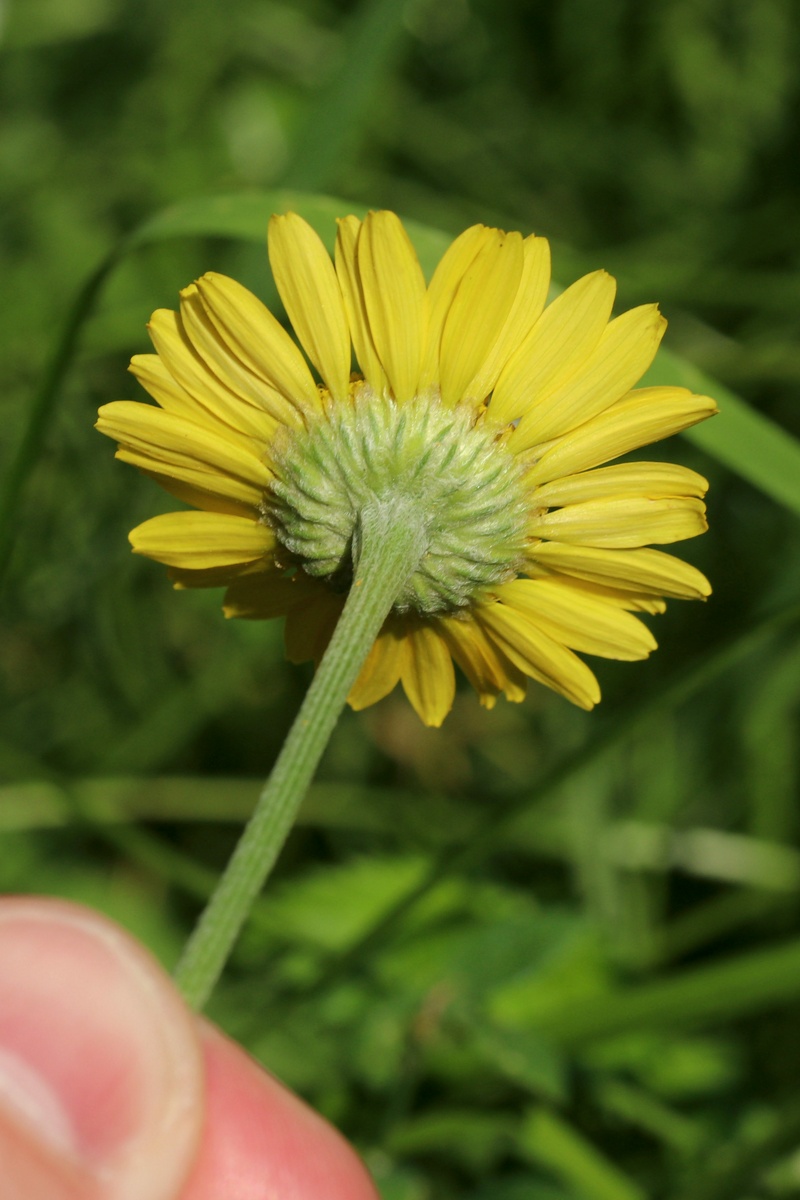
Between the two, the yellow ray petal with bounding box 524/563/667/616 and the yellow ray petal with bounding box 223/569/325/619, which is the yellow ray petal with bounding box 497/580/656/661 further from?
the yellow ray petal with bounding box 223/569/325/619

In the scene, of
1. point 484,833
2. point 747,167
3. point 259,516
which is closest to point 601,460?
point 259,516

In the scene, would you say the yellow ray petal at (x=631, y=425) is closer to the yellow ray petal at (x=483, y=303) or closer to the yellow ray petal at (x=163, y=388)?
the yellow ray petal at (x=483, y=303)

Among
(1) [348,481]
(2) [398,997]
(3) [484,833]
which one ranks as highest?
(1) [348,481]

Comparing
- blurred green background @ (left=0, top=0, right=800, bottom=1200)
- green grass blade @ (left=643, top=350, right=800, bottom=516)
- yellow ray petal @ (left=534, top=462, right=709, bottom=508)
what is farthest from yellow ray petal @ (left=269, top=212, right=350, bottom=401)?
green grass blade @ (left=643, top=350, right=800, bottom=516)

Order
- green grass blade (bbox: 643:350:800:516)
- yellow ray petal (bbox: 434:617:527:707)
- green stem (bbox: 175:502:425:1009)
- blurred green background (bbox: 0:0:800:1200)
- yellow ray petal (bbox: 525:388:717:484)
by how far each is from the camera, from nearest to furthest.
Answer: green stem (bbox: 175:502:425:1009), yellow ray petal (bbox: 525:388:717:484), yellow ray petal (bbox: 434:617:527:707), green grass blade (bbox: 643:350:800:516), blurred green background (bbox: 0:0:800:1200)

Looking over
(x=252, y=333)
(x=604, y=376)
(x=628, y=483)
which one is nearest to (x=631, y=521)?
(x=628, y=483)

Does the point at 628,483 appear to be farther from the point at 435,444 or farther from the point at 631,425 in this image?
the point at 435,444

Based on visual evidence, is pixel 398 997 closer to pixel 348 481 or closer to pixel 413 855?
pixel 413 855

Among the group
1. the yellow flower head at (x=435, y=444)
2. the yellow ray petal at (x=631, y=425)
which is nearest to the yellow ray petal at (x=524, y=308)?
the yellow flower head at (x=435, y=444)
